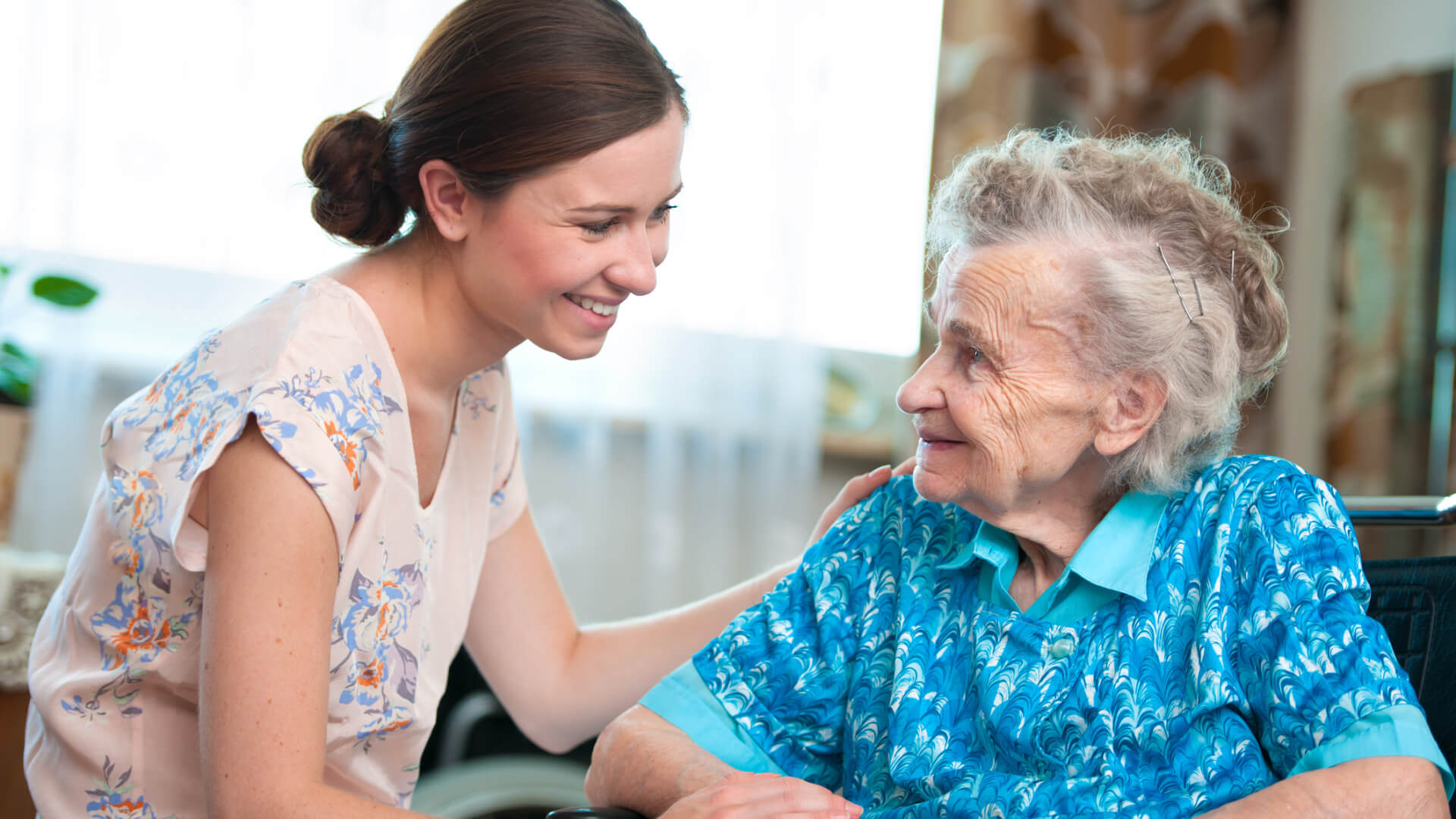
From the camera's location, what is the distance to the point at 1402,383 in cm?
288

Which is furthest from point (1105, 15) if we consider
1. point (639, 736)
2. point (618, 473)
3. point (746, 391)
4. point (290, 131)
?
point (639, 736)

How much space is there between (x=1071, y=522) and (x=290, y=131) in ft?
6.12

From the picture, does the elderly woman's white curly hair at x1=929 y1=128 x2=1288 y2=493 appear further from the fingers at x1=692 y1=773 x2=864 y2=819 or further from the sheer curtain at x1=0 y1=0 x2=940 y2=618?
the sheer curtain at x1=0 y1=0 x2=940 y2=618

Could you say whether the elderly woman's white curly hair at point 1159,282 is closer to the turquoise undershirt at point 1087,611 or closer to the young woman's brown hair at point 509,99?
the turquoise undershirt at point 1087,611

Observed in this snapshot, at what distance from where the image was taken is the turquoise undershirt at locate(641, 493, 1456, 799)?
0.99 m

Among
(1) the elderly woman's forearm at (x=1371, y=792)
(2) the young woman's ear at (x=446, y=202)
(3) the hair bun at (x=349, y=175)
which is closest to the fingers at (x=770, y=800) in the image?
(1) the elderly woman's forearm at (x=1371, y=792)

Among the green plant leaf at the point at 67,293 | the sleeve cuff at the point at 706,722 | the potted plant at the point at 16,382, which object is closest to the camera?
the sleeve cuff at the point at 706,722

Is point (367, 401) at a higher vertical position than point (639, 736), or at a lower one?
higher

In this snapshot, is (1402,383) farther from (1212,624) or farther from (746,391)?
(1212,624)

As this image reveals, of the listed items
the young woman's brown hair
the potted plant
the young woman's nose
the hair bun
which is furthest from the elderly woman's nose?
the potted plant

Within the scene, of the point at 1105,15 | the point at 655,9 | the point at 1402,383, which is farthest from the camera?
the point at 1105,15

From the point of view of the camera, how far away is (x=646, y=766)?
124cm

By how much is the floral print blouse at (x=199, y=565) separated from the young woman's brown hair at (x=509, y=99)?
0.17 metres

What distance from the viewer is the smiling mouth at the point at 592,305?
4.23 feet
